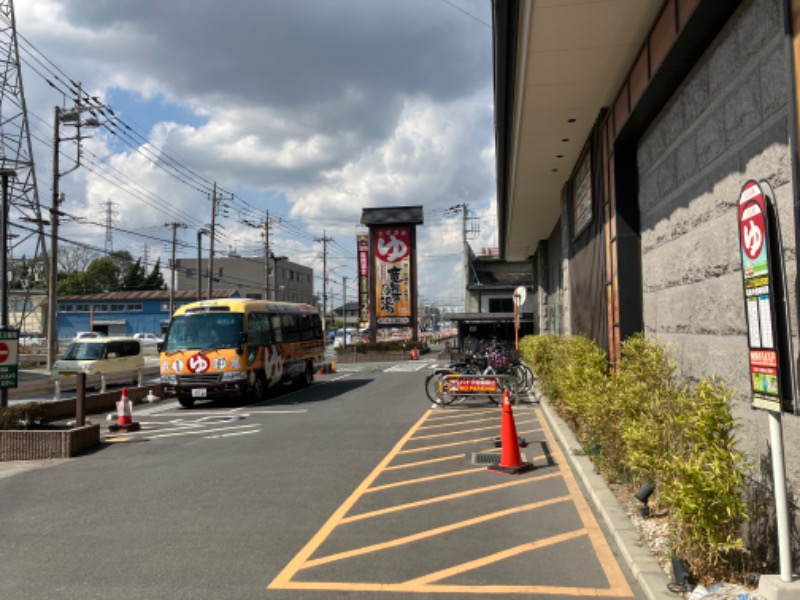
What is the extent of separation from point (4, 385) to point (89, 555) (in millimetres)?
7184

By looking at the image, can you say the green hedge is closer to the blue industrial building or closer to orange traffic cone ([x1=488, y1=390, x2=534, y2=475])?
orange traffic cone ([x1=488, y1=390, x2=534, y2=475])

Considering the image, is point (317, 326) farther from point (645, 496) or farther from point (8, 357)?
point (645, 496)

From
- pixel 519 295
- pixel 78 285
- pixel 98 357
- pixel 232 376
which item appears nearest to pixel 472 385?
pixel 519 295

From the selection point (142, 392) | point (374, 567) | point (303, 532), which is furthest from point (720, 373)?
point (142, 392)

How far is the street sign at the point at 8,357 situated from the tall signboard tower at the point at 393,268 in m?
36.1

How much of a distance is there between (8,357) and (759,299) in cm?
1184

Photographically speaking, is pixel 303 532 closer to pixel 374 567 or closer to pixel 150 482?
pixel 374 567

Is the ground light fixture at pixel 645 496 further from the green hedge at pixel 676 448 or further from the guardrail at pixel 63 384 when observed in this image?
the guardrail at pixel 63 384

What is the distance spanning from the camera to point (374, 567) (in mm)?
4957

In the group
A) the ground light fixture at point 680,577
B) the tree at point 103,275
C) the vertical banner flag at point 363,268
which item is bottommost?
the ground light fixture at point 680,577

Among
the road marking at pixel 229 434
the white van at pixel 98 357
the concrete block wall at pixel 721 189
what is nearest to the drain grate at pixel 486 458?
the concrete block wall at pixel 721 189

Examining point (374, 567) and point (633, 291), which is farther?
point (633, 291)

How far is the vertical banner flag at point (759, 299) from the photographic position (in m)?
3.47

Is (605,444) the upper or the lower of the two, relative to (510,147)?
lower
